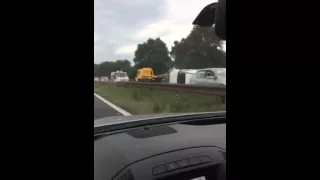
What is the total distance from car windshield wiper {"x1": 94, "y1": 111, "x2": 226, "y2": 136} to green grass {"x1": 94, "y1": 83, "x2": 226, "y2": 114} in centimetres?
301

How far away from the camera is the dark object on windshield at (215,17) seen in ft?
4.99

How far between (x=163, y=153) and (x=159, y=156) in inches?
2.0

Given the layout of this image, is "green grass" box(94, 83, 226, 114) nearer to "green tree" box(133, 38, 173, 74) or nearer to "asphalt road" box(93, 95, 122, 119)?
"green tree" box(133, 38, 173, 74)

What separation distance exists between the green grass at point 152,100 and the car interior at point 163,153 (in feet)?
12.4

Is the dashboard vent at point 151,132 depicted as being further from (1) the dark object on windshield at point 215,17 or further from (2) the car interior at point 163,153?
(1) the dark object on windshield at point 215,17

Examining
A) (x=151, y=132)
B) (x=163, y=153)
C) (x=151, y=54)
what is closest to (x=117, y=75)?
(x=151, y=54)

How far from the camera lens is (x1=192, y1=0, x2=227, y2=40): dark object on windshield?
59.9 inches

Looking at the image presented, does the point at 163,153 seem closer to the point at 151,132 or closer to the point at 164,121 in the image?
the point at 151,132

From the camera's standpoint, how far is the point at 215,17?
164 cm

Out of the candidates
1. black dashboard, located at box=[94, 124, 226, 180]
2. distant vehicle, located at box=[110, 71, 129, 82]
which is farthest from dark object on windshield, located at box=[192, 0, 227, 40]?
distant vehicle, located at box=[110, 71, 129, 82]
